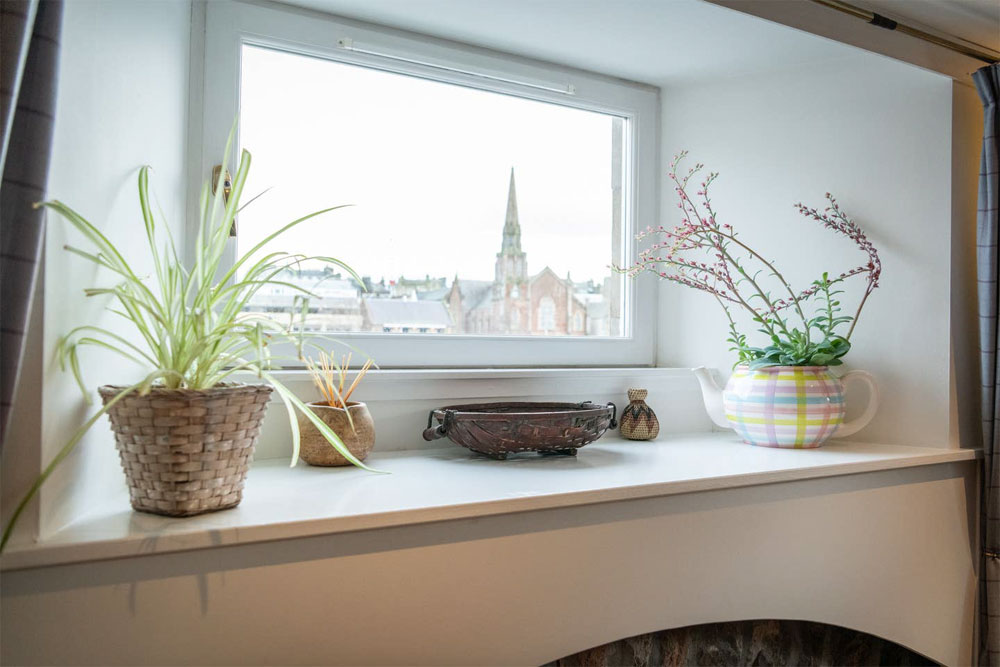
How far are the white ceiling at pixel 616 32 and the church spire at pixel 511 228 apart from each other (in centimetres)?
34

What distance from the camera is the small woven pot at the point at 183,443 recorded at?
0.87 meters

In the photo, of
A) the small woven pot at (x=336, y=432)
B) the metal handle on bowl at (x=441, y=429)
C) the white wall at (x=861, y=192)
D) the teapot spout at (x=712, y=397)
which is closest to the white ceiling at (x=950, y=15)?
the white wall at (x=861, y=192)

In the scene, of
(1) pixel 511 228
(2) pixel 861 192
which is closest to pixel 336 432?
(1) pixel 511 228

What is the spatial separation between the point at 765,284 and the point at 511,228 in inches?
26.4

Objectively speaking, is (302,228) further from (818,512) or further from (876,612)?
(876,612)

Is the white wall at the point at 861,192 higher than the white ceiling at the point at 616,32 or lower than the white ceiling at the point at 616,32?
lower

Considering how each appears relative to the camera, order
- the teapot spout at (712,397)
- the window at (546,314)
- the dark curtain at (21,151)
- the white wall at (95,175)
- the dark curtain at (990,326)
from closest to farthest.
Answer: the dark curtain at (21,151), the white wall at (95,175), the dark curtain at (990,326), the teapot spout at (712,397), the window at (546,314)

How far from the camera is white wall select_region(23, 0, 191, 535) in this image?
83 centimetres

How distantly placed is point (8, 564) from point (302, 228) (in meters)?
0.93

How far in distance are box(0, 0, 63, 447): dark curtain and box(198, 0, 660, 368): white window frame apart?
68cm

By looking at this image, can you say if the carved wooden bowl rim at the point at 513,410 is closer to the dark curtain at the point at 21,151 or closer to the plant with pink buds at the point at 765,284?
the plant with pink buds at the point at 765,284

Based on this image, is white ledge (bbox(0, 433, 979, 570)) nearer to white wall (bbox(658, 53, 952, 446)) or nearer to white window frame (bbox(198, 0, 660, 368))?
white wall (bbox(658, 53, 952, 446))

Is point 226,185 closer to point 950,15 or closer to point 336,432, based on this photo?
point 336,432

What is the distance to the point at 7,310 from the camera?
28.7 inches
